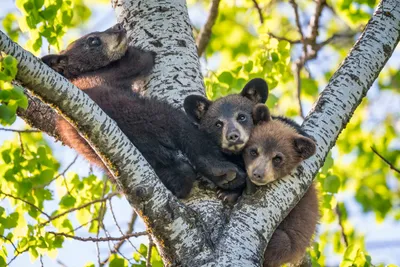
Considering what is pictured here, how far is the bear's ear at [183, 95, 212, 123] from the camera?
581 centimetres

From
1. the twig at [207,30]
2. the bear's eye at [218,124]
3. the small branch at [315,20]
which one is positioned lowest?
the bear's eye at [218,124]

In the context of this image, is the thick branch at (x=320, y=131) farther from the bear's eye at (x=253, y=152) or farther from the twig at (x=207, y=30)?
the twig at (x=207, y=30)

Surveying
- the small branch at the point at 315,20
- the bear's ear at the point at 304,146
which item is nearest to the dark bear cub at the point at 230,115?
the bear's ear at the point at 304,146

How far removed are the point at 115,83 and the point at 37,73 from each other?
2.59 metres

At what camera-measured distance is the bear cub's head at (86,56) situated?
23.1ft

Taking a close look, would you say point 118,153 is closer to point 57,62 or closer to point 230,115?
point 230,115

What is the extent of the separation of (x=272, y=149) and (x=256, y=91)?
89cm

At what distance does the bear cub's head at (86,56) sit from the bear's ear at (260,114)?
1645mm

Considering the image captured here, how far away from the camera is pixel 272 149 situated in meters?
5.84

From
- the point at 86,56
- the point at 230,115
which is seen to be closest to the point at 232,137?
the point at 230,115

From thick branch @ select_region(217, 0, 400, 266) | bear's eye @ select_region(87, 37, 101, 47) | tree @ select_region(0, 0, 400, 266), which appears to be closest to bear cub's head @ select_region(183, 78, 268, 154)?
tree @ select_region(0, 0, 400, 266)

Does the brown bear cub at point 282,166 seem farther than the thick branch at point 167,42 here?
No

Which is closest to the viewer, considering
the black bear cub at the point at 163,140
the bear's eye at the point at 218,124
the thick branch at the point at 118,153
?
the thick branch at the point at 118,153

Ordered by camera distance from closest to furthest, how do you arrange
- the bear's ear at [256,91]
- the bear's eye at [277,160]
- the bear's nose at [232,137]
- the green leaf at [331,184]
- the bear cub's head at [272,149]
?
1. the bear cub's head at [272,149]
2. the bear's eye at [277,160]
3. the bear's nose at [232,137]
4. the bear's ear at [256,91]
5. the green leaf at [331,184]
